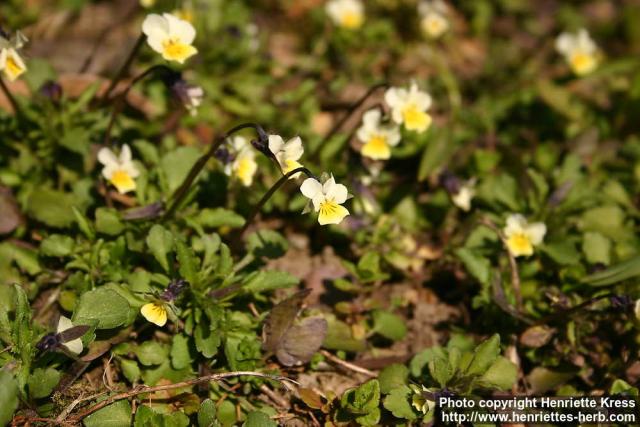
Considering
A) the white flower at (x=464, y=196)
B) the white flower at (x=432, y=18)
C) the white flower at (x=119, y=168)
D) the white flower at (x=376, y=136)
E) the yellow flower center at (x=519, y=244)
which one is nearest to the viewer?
the white flower at (x=119, y=168)

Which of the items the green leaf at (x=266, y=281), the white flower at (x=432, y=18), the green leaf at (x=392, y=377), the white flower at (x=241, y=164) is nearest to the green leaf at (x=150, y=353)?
the green leaf at (x=266, y=281)

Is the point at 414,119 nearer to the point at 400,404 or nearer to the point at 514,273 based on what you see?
the point at 514,273

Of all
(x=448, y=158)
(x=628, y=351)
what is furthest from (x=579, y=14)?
(x=628, y=351)

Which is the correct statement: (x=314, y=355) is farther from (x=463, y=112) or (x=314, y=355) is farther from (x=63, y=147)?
(x=463, y=112)

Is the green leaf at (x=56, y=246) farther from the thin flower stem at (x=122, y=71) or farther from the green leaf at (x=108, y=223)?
the thin flower stem at (x=122, y=71)

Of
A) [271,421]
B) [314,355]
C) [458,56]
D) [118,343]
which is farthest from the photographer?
[458,56]

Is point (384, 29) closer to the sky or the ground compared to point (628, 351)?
closer to the sky
